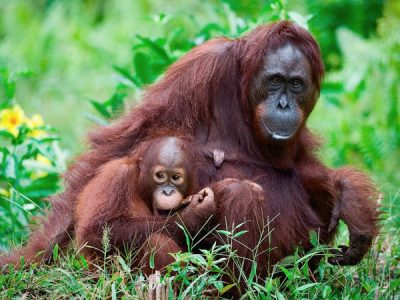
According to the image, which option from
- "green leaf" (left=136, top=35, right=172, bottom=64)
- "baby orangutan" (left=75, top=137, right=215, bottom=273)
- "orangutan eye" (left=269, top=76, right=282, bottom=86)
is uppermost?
"green leaf" (left=136, top=35, right=172, bottom=64)

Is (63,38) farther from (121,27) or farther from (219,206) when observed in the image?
(219,206)

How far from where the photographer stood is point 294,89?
5012 mm

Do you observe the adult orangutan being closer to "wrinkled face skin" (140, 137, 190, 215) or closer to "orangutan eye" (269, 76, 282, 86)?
"orangutan eye" (269, 76, 282, 86)

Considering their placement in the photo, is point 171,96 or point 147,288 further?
point 171,96

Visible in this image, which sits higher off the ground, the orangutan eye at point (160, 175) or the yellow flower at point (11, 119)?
the yellow flower at point (11, 119)

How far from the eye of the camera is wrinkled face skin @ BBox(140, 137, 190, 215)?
4711 millimetres

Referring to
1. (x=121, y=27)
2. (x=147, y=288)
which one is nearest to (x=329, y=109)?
(x=121, y=27)

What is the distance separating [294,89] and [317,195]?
2.72 ft

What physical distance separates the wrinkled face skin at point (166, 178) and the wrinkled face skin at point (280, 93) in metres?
0.58

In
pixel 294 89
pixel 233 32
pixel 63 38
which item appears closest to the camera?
pixel 294 89

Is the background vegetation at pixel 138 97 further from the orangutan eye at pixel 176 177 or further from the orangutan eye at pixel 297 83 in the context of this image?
the orangutan eye at pixel 297 83

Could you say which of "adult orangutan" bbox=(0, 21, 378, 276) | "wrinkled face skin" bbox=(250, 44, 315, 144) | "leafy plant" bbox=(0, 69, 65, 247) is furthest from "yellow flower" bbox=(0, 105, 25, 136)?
"wrinkled face skin" bbox=(250, 44, 315, 144)

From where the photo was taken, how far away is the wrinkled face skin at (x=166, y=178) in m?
4.71

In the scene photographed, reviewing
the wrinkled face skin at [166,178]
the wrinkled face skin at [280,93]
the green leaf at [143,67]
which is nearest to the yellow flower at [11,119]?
the green leaf at [143,67]
